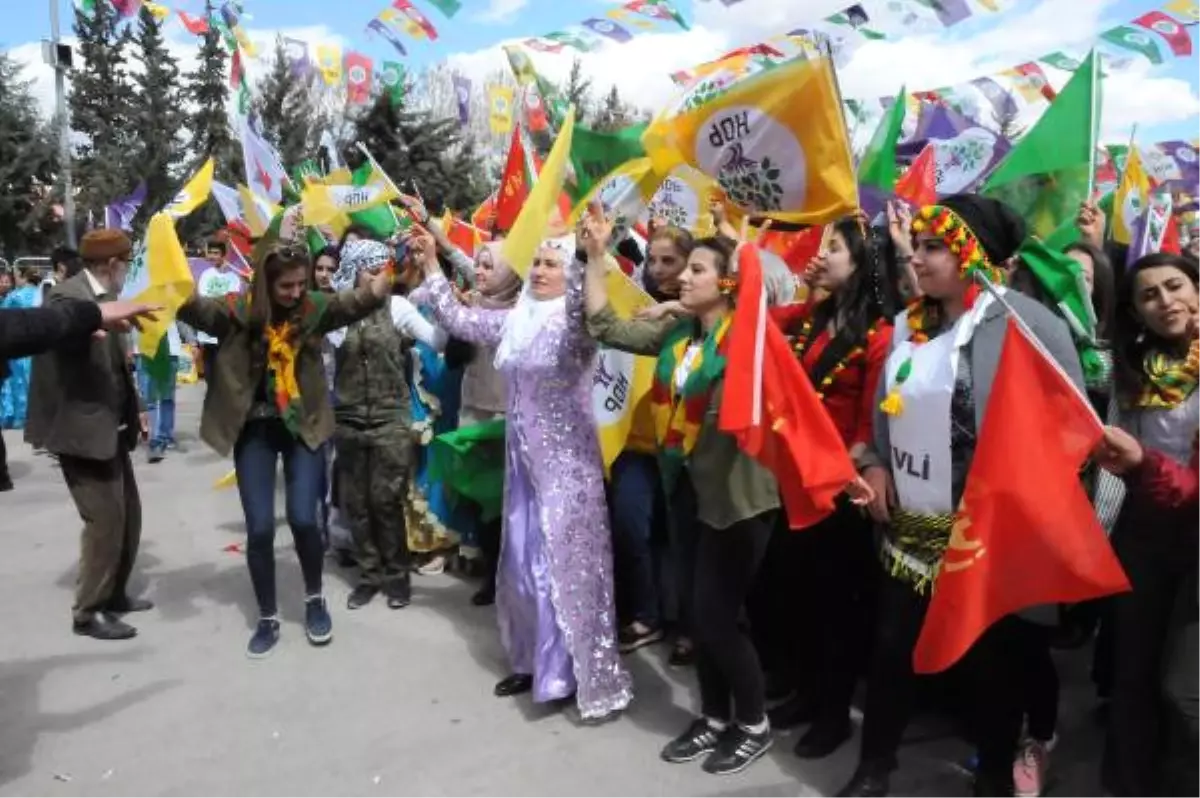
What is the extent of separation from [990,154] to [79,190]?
27975 mm

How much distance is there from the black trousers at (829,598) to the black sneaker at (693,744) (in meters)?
0.40

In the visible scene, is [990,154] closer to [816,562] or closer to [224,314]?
[816,562]

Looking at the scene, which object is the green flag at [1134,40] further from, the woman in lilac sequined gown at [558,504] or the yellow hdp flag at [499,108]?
the yellow hdp flag at [499,108]

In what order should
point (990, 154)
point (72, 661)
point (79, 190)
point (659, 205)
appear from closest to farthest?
point (72, 661), point (659, 205), point (990, 154), point (79, 190)

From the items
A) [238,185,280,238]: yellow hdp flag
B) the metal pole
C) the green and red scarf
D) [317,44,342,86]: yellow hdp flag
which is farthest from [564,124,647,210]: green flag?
the metal pole

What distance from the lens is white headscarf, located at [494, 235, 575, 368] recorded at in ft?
12.7

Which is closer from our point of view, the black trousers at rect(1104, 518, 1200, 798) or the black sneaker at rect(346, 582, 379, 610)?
the black trousers at rect(1104, 518, 1200, 798)

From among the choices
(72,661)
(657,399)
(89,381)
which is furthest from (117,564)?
(657,399)

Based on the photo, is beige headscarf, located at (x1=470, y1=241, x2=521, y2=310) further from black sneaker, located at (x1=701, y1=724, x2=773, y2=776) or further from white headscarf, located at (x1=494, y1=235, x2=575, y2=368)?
black sneaker, located at (x1=701, y1=724, x2=773, y2=776)

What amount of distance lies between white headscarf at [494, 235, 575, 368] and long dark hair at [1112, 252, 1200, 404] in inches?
74.1

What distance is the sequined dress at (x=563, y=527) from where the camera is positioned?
3.81m

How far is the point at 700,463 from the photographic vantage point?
328cm

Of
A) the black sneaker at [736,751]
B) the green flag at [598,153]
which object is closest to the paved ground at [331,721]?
the black sneaker at [736,751]

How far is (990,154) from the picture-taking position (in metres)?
6.71
